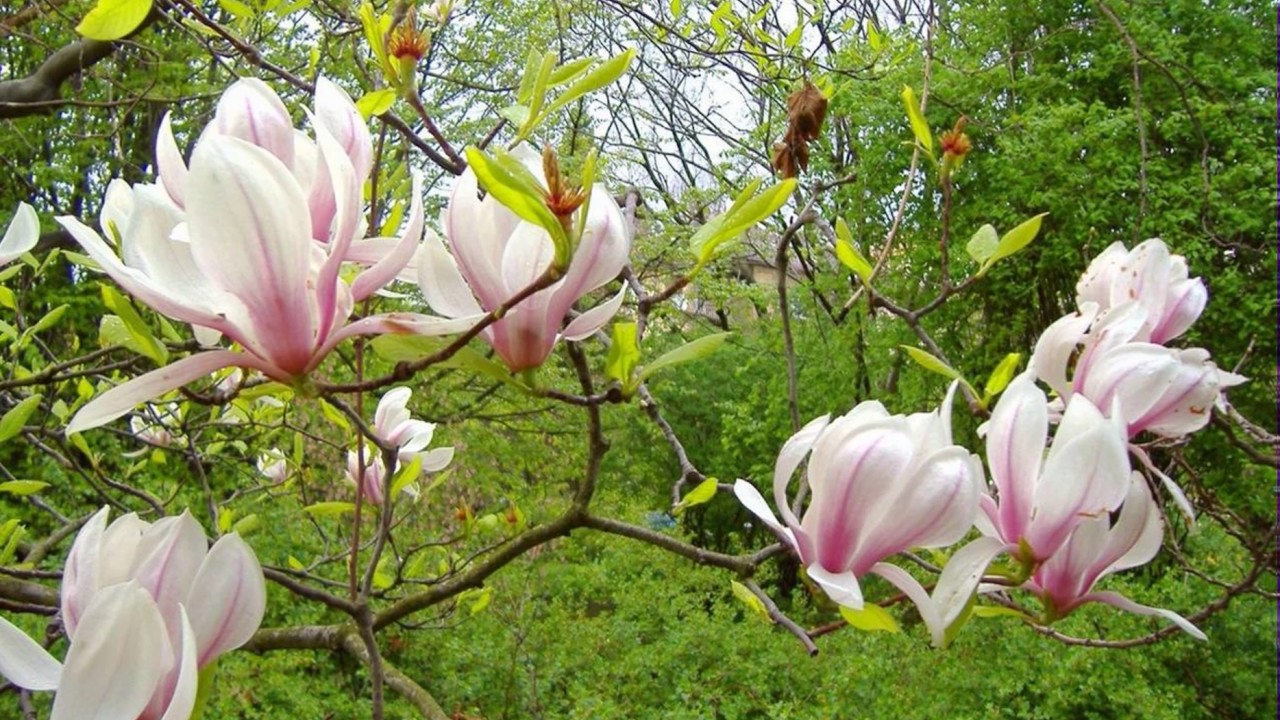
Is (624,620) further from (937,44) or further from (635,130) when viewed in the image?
(635,130)

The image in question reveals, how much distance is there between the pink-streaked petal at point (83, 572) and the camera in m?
0.37

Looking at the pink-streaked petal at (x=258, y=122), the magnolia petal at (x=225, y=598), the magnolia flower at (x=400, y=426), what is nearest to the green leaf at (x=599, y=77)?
the pink-streaked petal at (x=258, y=122)

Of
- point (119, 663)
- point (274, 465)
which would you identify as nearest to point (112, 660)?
point (119, 663)

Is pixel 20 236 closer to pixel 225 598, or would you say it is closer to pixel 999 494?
pixel 225 598

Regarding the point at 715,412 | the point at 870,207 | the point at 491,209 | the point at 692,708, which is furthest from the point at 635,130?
the point at 491,209

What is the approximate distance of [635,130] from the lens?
22.6 ft

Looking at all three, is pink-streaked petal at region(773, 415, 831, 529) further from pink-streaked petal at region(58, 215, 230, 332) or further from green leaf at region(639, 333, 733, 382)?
pink-streaked petal at region(58, 215, 230, 332)

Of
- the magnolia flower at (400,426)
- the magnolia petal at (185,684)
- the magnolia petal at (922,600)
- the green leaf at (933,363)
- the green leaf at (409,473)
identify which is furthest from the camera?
the magnolia flower at (400,426)

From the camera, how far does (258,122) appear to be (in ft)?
1.20

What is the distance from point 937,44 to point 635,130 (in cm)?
349

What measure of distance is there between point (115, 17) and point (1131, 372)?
19.3 inches

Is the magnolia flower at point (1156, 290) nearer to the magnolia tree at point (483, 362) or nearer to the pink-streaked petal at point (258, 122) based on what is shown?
the magnolia tree at point (483, 362)

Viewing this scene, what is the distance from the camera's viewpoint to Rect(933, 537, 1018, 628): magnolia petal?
0.41 metres

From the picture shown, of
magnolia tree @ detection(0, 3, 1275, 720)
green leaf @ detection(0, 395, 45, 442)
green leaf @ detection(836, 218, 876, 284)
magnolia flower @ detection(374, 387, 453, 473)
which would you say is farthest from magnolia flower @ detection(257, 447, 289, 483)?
green leaf @ detection(836, 218, 876, 284)
